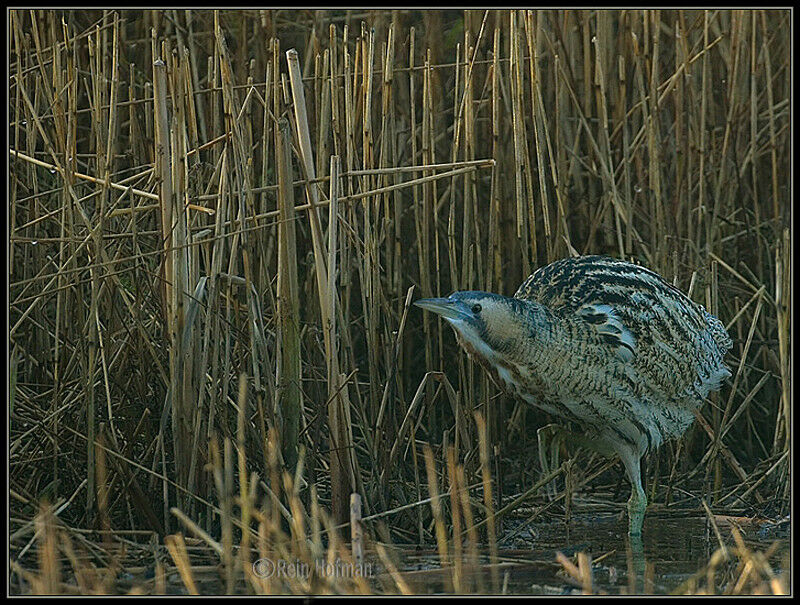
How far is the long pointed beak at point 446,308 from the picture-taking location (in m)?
3.17

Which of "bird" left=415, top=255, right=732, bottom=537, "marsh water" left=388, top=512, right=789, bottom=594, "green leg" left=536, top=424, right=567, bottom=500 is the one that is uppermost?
"bird" left=415, top=255, right=732, bottom=537

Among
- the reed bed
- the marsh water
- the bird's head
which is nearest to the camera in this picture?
the marsh water

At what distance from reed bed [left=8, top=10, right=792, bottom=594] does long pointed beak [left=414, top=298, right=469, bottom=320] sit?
198mm

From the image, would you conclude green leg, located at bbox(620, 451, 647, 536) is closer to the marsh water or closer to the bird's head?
the marsh water

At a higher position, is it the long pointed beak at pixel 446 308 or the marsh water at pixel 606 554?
the long pointed beak at pixel 446 308

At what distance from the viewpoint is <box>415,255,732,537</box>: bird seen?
3449 millimetres

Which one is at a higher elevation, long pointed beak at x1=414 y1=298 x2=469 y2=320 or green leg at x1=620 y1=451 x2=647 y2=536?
long pointed beak at x1=414 y1=298 x2=469 y2=320

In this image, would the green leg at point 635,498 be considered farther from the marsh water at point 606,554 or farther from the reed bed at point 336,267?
the reed bed at point 336,267

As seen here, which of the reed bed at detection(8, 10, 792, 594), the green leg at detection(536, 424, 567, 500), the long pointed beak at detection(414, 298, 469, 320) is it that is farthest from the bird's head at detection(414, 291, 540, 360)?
the green leg at detection(536, 424, 567, 500)

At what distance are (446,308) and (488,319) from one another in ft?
0.55

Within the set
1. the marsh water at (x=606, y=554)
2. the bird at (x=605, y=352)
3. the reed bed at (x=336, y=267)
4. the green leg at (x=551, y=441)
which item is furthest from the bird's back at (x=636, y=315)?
the marsh water at (x=606, y=554)

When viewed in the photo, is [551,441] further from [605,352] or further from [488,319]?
[488,319]

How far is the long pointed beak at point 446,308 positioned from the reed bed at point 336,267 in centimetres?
20

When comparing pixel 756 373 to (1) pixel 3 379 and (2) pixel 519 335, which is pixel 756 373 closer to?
(2) pixel 519 335
